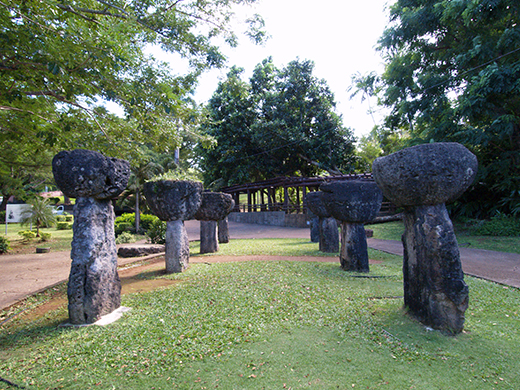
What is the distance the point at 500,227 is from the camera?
11.0 metres

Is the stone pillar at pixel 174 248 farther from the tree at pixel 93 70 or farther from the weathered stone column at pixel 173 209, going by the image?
the tree at pixel 93 70

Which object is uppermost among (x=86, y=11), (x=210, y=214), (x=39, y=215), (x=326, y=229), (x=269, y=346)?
(x=86, y=11)

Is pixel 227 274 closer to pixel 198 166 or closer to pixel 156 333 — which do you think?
pixel 156 333

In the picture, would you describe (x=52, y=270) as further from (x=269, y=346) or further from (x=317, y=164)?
(x=317, y=164)

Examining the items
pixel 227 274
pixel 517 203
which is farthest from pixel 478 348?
pixel 517 203

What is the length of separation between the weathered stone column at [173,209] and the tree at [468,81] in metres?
10.3

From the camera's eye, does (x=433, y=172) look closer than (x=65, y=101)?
Yes

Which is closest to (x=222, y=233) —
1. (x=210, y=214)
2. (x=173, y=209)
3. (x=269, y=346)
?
(x=210, y=214)

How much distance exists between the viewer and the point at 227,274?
5.60 metres

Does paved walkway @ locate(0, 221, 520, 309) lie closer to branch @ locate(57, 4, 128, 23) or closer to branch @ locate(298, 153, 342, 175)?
branch @ locate(57, 4, 128, 23)

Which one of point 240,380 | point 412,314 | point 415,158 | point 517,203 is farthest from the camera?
point 517,203

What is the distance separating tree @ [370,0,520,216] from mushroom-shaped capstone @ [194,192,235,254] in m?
8.94

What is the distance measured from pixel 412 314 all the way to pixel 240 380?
2.01m

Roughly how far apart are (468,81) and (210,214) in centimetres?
1184
